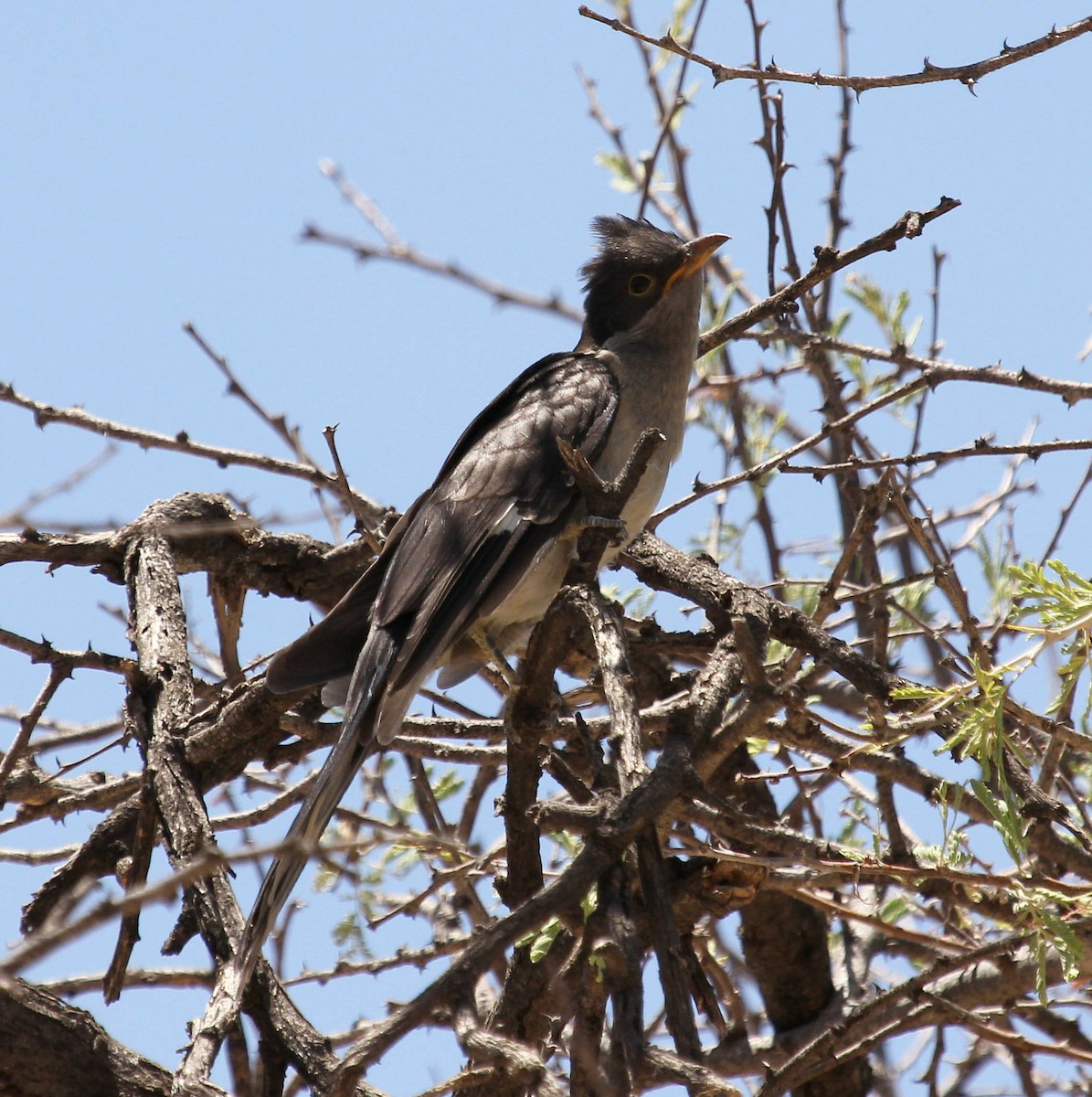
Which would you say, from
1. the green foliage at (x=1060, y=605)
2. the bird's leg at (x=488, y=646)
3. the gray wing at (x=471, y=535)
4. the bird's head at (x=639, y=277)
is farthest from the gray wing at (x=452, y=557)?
the green foliage at (x=1060, y=605)

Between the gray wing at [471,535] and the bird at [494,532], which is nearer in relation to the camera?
the bird at [494,532]

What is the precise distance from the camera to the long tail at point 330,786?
130 inches

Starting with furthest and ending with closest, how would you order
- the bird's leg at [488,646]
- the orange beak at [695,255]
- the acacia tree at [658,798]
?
the orange beak at [695,255], the bird's leg at [488,646], the acacia tree at [658,798]

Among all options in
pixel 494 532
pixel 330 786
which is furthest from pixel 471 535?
pixel 330 786

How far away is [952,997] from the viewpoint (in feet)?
15.1

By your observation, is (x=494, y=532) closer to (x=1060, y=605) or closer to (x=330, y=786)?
(x=330, y=786)

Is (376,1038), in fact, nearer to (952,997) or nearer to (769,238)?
(952,997)

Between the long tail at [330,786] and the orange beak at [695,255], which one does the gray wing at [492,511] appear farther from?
the orange beak at [695,255]

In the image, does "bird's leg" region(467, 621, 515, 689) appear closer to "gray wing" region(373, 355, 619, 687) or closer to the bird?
the bird

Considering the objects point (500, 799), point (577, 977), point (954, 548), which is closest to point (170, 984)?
point (500, 799)

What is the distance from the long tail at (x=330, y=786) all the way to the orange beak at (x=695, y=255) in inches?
98.0

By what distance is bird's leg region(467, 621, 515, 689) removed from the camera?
4.92m

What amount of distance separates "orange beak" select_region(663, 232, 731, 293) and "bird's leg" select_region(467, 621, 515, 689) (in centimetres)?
203

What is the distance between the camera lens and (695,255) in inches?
243
